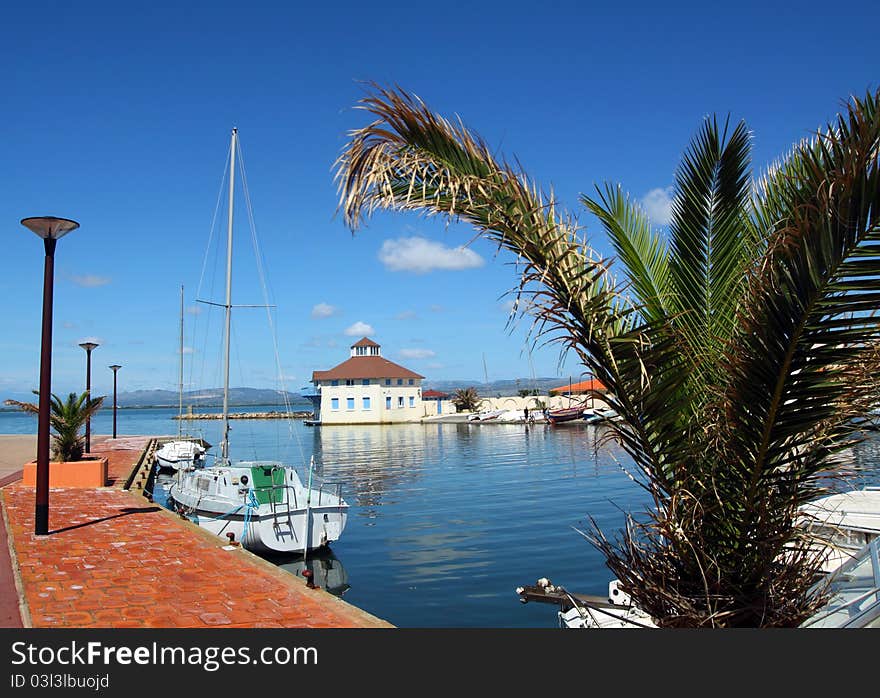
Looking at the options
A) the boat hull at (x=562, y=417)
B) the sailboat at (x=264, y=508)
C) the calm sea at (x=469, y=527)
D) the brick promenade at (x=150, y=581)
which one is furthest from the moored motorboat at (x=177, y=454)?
the boat hull at (x=562, y=417)

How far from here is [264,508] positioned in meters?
15.0

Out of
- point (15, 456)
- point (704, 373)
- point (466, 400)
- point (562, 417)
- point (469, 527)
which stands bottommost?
point (469, 527)

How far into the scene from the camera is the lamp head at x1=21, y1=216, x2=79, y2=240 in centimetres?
1041

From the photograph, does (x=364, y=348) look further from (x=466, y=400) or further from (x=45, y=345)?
(x=45, y=345)

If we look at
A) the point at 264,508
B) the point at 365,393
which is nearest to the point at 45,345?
the point at 264,508

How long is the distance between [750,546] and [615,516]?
15.7 meters

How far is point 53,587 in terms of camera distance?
739cm

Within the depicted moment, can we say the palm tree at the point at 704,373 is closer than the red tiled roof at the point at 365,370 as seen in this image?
Yes

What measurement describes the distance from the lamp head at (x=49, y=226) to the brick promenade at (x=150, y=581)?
15.4ft

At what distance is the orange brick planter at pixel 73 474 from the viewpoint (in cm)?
1623

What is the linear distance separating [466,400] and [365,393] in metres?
12.8

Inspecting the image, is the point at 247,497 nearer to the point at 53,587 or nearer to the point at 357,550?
the point at 357,550

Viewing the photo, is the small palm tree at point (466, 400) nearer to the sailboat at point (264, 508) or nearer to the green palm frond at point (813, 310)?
the sailboat at point (264, 508)

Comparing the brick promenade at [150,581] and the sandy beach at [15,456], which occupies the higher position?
the brick promenade at [150,581]
